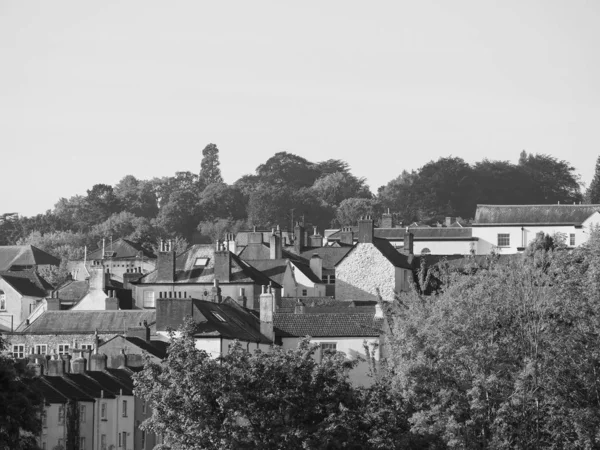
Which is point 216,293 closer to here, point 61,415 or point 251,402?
point 61,415

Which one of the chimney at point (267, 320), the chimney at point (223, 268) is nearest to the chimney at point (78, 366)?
the chimney at point (267, 320)

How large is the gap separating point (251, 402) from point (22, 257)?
327 feet

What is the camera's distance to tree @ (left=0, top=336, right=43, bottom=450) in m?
41.3

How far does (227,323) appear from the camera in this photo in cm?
7538

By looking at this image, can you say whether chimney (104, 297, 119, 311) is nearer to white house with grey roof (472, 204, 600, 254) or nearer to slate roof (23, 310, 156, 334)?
slate roof (23, 310, 156, 334)

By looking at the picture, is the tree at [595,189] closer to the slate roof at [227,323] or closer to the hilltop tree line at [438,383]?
the slate roof at [227,323]

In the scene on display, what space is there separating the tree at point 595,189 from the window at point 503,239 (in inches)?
1950

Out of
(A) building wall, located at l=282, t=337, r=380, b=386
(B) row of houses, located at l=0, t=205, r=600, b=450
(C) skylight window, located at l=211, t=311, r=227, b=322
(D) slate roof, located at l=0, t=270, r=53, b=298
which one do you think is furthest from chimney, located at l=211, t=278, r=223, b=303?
(D) slate roof, located at l=0, t=270, r=53, b=298

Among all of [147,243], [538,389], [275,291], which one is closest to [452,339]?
[538,389]

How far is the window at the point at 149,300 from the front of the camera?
98.1 m

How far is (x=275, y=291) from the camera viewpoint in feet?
316

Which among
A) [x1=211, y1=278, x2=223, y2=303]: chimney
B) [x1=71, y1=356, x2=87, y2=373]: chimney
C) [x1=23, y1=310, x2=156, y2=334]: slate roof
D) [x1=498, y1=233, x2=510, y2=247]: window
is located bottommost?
[x1=71, y1=356, x2=87, y2=373]: chimney

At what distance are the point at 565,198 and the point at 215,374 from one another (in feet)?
451

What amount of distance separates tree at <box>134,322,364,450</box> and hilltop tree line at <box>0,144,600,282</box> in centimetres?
11733
